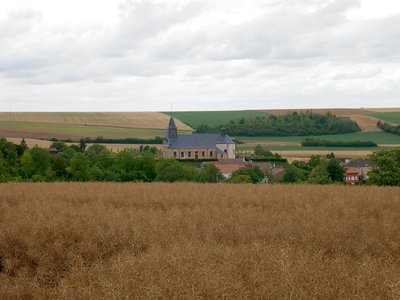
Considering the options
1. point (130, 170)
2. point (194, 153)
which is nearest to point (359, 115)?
point (194, 153)

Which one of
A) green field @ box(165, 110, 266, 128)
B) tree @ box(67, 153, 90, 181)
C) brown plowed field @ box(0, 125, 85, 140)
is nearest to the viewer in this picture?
tree @ box(67, 153, 90, 181)

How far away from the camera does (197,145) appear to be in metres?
130

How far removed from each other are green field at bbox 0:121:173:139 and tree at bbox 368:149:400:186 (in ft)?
261

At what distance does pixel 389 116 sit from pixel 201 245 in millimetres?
141593

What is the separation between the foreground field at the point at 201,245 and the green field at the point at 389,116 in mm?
126031

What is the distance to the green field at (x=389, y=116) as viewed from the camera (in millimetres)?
135125

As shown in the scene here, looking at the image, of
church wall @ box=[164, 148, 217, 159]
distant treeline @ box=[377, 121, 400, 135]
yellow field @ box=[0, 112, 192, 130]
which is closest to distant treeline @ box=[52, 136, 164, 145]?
church wall @ box=[164, 148, 217, 159]

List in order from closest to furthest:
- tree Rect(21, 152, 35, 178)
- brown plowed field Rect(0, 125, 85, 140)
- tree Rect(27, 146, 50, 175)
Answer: tree Rect(21, 152, 35, 178) < tree Rect(27, 146, 50, 175) < brown plowed field Rect(0, 125, 85, 140)

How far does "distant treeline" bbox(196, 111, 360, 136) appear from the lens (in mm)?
144875

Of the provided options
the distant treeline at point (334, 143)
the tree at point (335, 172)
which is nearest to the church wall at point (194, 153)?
the distant treeline at point (334, 143)

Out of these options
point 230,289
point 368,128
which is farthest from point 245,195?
point 368,128

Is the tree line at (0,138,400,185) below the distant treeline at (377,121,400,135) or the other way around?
below

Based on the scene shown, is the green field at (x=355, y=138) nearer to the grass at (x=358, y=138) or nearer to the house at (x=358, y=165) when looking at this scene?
the grass at (x=358, y=138)

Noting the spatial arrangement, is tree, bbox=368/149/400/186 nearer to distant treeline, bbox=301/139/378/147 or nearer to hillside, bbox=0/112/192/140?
hillside, bbox=0/112/192/140
